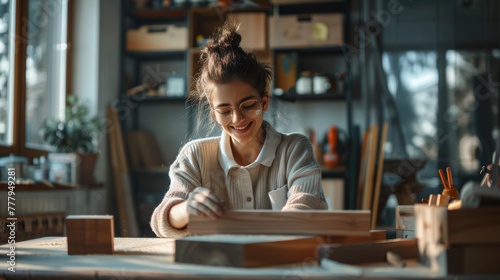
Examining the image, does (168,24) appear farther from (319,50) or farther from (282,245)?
(282,245)

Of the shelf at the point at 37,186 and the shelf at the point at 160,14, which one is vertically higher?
the shelf at the point at 160,14

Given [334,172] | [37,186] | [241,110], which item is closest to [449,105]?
[334,172]

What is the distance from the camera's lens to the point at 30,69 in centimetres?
411

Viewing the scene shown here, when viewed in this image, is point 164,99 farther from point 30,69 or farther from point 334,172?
point 334,172

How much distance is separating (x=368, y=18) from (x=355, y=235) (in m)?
3.92

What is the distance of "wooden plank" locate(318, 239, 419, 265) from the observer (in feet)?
3.86

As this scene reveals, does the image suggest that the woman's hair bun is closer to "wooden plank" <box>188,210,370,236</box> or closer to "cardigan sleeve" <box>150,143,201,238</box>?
"cardigan sleeve" <box>150,143,201,238</box>

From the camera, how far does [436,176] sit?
4488 mm

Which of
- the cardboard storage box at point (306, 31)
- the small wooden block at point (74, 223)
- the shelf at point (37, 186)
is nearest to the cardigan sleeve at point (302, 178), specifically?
the small wooden block at point (74, 223)

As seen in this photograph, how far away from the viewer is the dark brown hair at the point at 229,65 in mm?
1884

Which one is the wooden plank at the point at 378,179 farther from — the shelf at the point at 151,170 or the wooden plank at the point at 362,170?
the shelf at the point at 151,170

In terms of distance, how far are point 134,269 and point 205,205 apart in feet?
0.71

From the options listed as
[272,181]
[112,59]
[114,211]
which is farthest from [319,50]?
[272,181]

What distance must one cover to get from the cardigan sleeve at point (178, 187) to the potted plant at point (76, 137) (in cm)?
230
